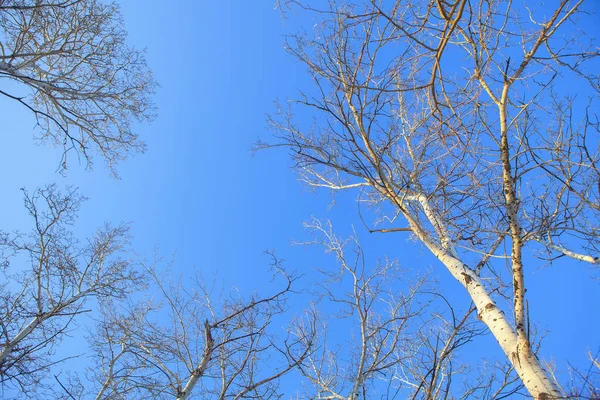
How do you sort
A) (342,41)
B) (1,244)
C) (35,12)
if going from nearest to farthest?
1. (342,41)
2. (35,12)
3. (1,244)

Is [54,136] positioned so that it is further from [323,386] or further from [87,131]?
[323,386]

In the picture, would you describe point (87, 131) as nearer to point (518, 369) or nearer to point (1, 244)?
point (1, 244)

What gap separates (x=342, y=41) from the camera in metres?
3.17

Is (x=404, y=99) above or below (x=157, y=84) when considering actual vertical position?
below

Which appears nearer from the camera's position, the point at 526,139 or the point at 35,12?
the point at 526,139

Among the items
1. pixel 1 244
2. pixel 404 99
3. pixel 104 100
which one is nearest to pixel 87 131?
pixel 104 100

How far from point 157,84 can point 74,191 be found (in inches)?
113

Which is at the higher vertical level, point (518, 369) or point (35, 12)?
point (35, 12)

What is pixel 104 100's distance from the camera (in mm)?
6215

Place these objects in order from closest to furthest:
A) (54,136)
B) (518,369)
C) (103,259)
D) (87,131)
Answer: (518,369) < (87,131) < (54,136) < (103,259)

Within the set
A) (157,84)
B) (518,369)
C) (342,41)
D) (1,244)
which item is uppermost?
(157,84)

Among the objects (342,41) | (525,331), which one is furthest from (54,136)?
(525,331)

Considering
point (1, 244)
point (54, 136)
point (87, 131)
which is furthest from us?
point (54, 136)

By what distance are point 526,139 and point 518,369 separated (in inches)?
58.6
